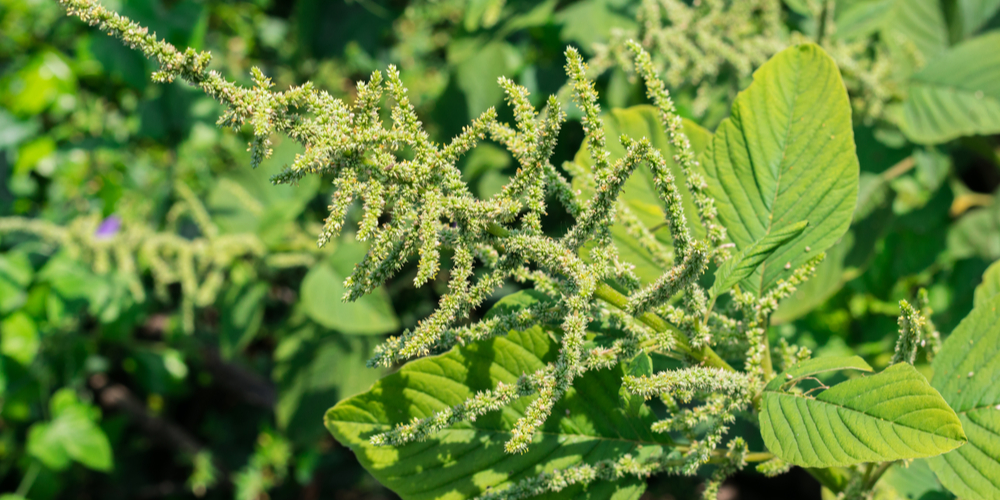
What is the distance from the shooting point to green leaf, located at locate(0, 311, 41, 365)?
280 cm

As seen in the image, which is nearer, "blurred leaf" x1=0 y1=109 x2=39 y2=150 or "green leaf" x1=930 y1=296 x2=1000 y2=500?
"green leaf" x1=930 y1=296 x2=1000 y2=500

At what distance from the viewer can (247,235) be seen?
2.55 m

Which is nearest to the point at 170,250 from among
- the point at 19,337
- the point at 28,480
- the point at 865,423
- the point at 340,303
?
the point at 340,303

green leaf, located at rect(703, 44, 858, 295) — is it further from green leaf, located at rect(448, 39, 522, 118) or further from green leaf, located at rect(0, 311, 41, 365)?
green leaf, located at rect(0, 311, 41, 365)

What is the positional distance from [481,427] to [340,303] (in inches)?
50.9

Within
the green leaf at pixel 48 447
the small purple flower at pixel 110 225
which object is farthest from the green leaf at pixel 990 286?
the green leaf at pixel 48 447

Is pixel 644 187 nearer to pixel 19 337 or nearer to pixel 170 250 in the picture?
pixel 170 250

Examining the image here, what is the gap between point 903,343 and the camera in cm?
100

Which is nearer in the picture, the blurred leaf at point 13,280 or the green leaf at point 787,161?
the green leaf at point 787,161

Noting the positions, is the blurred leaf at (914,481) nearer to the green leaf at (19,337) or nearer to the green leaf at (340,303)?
the green leaf at (340,303)

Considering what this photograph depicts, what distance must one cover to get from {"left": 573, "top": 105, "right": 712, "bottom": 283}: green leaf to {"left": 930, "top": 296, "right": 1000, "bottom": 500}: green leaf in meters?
0.55

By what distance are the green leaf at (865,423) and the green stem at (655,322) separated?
12cm

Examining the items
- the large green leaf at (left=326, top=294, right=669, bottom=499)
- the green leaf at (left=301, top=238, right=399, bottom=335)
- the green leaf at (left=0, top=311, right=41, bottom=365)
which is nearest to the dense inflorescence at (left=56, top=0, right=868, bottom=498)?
the large green leaf at (left=326, top=294, right=669, bottom=499)

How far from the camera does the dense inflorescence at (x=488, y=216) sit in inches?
32.3
